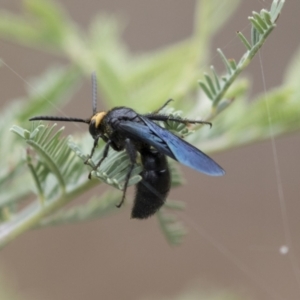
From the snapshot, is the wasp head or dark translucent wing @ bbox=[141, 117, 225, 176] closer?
dark translucent wing @ bbox=[141, 117, 225, 176]

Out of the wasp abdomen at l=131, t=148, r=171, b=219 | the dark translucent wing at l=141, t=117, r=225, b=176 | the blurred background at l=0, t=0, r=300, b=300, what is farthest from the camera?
the blurred background at l=0, t=0, r=300, b=300

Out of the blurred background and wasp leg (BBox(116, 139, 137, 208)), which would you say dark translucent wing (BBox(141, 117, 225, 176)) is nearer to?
wasp leg (BBox(116, 139, 137, 208))

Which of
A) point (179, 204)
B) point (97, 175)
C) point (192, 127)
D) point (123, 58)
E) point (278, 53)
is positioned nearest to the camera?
point (97, 175)

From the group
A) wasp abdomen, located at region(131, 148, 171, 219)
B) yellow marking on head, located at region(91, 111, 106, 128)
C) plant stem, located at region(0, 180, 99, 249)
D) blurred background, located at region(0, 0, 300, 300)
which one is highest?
blurred background, located at region(0, 0, 300, 300)

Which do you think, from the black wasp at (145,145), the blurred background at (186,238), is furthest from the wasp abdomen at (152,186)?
the blurred background at (186,238)

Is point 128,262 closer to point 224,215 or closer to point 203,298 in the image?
point 224,215

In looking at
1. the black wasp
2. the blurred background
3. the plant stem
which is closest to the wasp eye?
the black wasp

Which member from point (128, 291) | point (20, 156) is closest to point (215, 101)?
point (20, 156)
